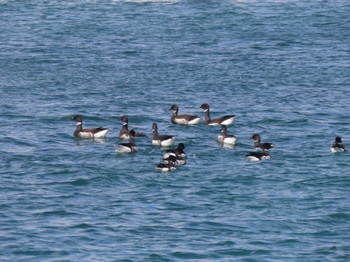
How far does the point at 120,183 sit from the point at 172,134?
641cm

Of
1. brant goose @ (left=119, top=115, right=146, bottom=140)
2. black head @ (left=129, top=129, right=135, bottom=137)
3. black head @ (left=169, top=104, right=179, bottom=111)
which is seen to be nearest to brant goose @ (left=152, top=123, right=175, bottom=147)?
brant goose @ (left=119, top=115, right=146, bottom=140)

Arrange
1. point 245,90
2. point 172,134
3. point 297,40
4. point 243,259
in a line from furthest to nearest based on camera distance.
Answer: point 297,40, point 245,90, point 172,134, point 243,259

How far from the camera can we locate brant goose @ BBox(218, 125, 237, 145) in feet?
124

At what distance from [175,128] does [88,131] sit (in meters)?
3.37

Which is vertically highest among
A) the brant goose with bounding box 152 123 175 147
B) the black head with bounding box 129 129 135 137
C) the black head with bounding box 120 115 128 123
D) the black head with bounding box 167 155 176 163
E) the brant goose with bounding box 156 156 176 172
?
the black head with bounding box 120 115 128 123

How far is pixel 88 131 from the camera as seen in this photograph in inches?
1527

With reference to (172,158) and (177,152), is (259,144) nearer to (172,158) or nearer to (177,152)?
(177,152)

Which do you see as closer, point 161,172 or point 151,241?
point 151,241

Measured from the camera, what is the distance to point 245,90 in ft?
150

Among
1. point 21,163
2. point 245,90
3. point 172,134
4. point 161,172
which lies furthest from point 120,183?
point 245,90

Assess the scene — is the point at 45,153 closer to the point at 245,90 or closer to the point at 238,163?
the point at 238,163

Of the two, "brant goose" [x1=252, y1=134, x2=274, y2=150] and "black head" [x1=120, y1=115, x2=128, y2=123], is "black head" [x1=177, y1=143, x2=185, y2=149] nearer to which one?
"brant goose" [x1=252, y1=134, x2=274, y2=150]

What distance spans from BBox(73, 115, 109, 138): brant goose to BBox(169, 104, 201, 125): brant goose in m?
2.85

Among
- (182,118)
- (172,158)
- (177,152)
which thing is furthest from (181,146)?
(182,118)
